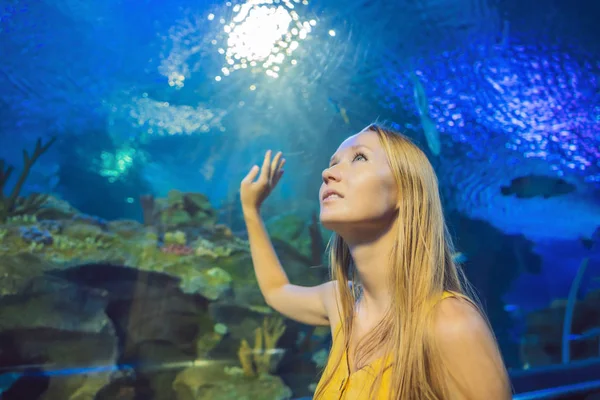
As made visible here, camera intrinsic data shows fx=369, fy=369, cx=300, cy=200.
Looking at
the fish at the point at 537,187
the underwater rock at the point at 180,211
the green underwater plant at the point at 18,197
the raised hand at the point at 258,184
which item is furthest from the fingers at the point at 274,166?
the fish at the point at 537,187

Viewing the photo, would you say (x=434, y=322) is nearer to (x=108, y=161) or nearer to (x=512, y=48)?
(x=512, y=48)

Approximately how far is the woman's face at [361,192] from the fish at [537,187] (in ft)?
18.2

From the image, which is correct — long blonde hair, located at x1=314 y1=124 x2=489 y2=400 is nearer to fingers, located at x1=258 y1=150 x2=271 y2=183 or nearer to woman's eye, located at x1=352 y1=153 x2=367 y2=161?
woman's eye, located at x1=352 y1=153 x2=367 y2=161

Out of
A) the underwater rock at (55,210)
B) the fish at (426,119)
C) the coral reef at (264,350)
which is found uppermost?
the fish at (426,119)

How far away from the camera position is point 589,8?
4.05m

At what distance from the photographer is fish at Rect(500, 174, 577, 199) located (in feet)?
18.2

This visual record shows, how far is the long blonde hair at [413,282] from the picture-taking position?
2.48ft

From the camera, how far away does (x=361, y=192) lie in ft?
2.98

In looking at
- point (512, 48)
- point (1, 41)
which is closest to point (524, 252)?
point (512, 48)

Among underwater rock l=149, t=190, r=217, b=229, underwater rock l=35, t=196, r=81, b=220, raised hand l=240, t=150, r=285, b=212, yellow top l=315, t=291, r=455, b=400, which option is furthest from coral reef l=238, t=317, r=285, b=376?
yellow top l=315, t=291, r=455, b=400

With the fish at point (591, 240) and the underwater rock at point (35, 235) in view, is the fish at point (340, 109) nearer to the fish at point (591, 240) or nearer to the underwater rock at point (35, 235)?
the underwater rock at point (35, 235)

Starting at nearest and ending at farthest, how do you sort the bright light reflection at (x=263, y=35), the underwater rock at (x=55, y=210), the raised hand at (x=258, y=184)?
the raised hand at (x=258, y=184) < the bright light reflection at (x=263, y=35) < the underwater rock at (x=55, y=210)

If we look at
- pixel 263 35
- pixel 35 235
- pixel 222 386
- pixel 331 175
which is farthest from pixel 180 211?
pixel 331 175

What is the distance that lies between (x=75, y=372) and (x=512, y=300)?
7664 millimetres
